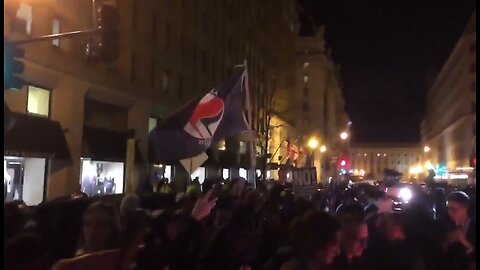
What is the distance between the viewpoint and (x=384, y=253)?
20.6ft

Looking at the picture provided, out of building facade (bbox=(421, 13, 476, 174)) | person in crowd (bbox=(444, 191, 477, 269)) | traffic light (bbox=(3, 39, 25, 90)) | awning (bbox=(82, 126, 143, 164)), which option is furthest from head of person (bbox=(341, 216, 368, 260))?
building facade (bbox=(421, 13, 476, 174))

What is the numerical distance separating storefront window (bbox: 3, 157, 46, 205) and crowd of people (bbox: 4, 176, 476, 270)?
52.9ft

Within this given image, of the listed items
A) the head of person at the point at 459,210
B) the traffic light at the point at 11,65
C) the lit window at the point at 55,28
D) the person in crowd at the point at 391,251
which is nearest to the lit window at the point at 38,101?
the lit window at the point at 55,28

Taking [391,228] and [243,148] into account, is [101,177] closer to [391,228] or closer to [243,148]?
[391,228]

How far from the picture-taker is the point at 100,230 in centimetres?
465

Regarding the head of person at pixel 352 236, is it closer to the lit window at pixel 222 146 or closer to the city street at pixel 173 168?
the city street at pixel 173 168

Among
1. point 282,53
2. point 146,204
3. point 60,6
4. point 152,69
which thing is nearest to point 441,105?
point 282,53

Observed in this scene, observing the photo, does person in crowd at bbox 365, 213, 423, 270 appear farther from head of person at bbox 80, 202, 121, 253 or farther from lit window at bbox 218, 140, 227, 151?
lit window at bbox 218, 140, 227, 151

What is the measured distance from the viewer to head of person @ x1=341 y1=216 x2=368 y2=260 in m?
5.75

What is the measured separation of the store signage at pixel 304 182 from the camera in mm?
13227

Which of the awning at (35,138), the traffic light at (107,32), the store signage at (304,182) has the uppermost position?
the traffic light at (107,32)

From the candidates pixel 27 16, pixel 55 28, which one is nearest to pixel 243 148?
pixel 55 28

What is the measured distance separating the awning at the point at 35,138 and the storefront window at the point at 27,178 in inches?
32.7

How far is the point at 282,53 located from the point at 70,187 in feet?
167
